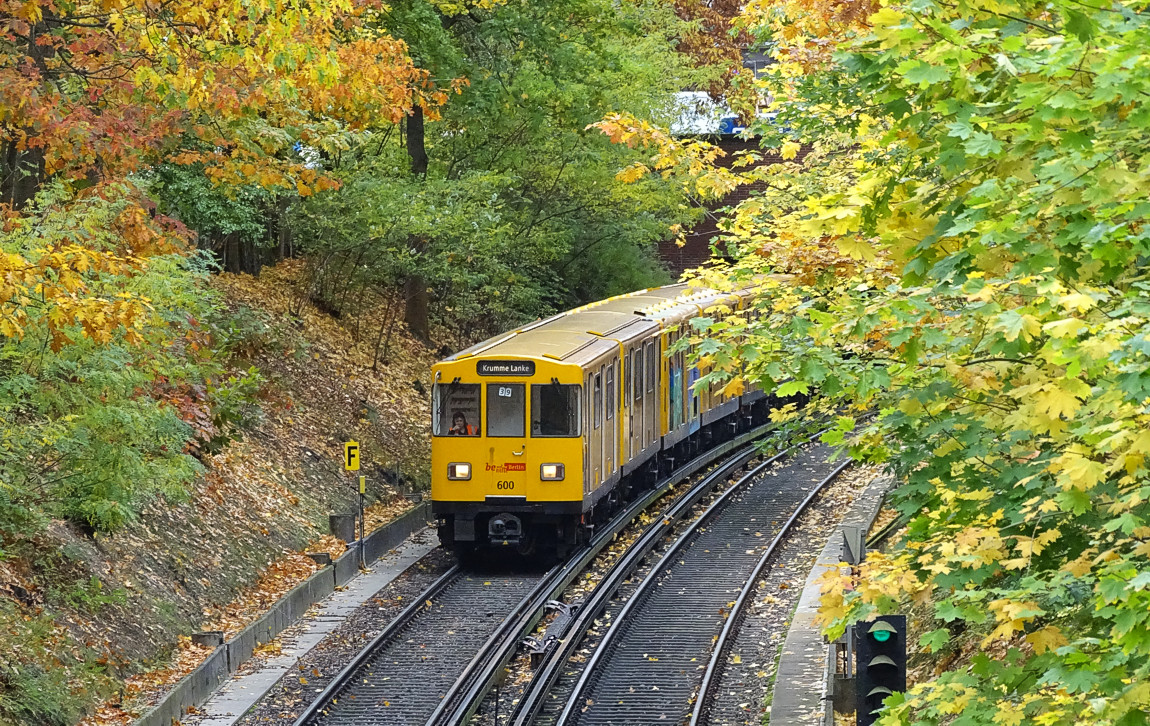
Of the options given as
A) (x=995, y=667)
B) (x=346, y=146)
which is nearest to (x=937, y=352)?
(x=995, y=667)

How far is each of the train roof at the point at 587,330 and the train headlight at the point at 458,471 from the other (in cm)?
140

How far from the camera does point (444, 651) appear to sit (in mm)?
15148

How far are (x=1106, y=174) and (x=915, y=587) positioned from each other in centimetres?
247

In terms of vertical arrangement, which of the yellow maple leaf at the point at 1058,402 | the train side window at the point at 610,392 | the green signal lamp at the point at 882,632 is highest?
the train side window at the point at 610,392

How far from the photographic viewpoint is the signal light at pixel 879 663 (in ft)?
25.6

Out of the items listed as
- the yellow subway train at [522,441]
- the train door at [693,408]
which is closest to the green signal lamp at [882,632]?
the yellow subway train at [522,441]

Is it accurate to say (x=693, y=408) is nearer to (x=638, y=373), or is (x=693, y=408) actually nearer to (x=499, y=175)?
(x=638, y=373)

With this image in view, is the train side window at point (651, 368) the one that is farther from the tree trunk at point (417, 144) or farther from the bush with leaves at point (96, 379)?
the bush with leaves at point (96, 379)

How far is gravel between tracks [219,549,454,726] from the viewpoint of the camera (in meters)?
13.1

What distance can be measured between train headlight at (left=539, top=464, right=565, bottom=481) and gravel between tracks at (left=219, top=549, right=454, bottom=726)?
2.01m

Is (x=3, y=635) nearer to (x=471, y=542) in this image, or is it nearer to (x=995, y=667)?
(x=471, y=542)

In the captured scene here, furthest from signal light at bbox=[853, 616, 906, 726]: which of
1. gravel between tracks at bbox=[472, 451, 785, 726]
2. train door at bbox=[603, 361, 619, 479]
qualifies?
train door at bbox=[603, 361, 619, 479]

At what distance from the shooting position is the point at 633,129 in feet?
42.2

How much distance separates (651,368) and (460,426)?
5352 mm
